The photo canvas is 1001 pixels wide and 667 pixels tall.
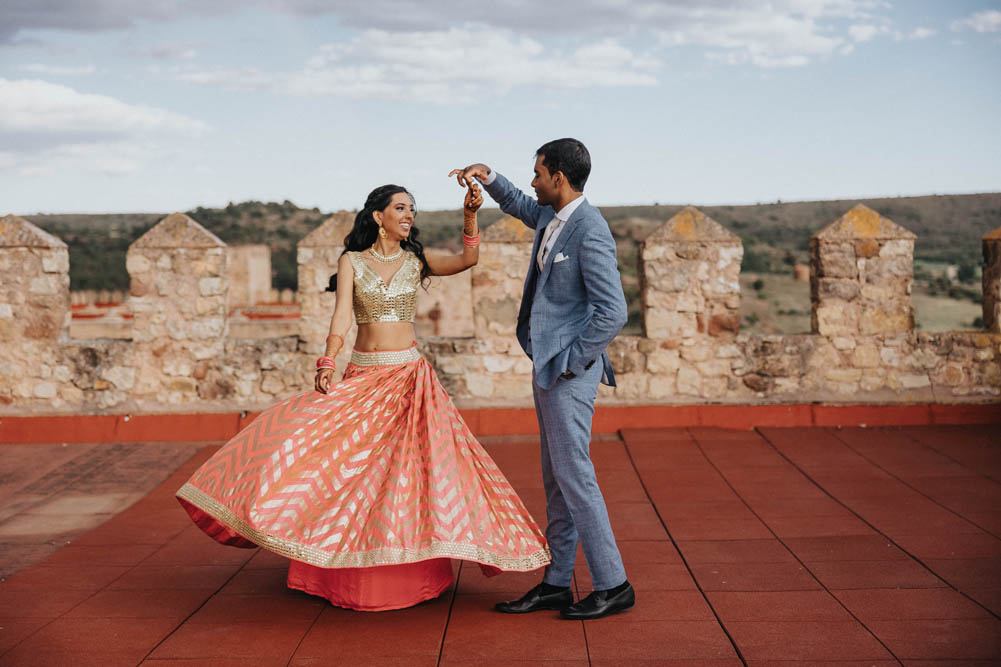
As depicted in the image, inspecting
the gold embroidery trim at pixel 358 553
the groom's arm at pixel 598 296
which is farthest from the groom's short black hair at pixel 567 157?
the gold embroidery trim at pixel 358 553

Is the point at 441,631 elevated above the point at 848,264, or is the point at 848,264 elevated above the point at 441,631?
the point at 848,264

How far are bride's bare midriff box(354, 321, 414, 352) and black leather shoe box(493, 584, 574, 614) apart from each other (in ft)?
4.21

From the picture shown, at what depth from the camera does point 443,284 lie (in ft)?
73.4

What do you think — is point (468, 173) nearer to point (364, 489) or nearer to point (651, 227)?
point (364, 489)

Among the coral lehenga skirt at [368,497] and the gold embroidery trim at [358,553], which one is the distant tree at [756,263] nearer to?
the coral lehenga skirt at [368,497]

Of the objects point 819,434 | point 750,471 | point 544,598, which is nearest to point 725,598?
point 544,598

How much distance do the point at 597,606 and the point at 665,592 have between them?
503 millimetres

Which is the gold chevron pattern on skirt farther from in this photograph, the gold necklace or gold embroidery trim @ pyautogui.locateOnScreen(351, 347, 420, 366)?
the gold necklace

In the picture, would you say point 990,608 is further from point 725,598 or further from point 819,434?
point 819,434

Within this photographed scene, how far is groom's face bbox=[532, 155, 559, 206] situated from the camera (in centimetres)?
394

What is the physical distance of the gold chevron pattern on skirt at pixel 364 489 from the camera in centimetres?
380

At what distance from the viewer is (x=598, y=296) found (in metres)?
3.76

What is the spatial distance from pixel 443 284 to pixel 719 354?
14879 millimetres

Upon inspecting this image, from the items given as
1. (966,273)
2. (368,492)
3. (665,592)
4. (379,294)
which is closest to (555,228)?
(379,294)
